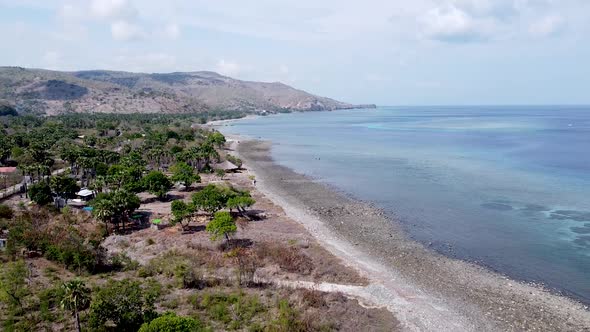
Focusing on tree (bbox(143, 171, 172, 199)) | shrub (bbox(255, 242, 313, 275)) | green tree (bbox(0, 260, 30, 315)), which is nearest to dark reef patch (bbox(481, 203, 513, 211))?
shrub (bbox(255, 242, 313, 275))

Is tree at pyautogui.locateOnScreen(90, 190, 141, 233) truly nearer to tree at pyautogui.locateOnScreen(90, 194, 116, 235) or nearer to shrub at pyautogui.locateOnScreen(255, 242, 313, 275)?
tree at pyautogui.locateOnScreen(90, 194, 116, 235)

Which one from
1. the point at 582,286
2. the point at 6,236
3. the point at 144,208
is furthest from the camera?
the point at 144,208

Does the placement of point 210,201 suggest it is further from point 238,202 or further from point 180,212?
point 180,212

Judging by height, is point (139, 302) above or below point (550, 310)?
above

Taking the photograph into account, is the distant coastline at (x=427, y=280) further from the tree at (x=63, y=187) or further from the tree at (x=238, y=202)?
the tree at (x=63, y=187)

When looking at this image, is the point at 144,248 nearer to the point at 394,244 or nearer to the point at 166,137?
the point at 394,244

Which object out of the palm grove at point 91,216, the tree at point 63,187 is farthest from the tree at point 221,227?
the tree at point 63,187

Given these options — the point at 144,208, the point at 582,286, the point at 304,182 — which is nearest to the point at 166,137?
the point at 304,182

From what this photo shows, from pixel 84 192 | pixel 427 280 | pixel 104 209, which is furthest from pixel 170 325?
pixel 84 192
